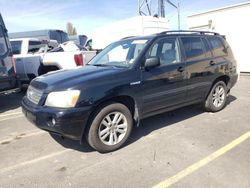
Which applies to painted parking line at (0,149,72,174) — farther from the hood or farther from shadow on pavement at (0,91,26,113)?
shadow on pavement at (0,91,26,113)

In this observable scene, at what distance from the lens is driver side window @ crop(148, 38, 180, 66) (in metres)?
4.55

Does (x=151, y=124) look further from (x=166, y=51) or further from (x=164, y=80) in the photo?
(x=166, y=51)

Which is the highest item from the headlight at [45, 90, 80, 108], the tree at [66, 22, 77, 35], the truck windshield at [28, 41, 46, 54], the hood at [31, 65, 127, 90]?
the tree at [66, 22, 77, 35]

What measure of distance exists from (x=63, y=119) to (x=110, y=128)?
0.81 meters

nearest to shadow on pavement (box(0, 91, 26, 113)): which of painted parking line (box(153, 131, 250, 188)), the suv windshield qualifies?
the suv windshield

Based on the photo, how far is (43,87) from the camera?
3764 millimetres

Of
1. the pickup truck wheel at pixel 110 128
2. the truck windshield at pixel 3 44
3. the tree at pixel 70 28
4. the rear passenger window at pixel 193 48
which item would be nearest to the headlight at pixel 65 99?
the pickup truck wheel at pixel 110 128

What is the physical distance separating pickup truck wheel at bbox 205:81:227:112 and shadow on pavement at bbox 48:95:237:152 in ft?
0.97

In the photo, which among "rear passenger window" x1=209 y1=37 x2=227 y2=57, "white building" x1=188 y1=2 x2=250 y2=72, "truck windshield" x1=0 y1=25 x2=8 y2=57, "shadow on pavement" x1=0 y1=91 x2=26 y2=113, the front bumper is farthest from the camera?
"white building" x1=188 y1=2 x2=250 y2=72

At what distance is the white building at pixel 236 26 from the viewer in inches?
490

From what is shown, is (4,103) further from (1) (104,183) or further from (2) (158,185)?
(2) (158,185)

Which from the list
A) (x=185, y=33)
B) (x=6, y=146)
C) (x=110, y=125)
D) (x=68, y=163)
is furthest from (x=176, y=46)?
(x=6, y=146)

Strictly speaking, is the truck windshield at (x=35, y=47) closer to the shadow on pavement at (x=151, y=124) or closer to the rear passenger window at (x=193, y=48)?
the shadow on pavement at (x=151, y=124)

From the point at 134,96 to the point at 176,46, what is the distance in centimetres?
152
